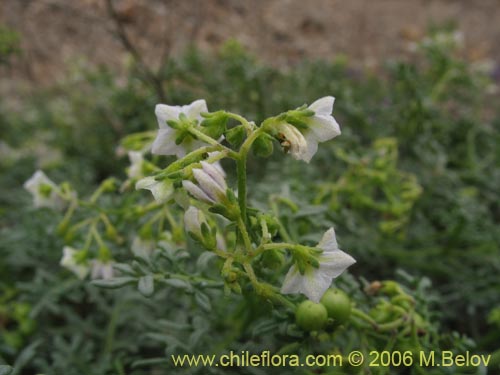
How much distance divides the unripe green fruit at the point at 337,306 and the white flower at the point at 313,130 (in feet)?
0.88

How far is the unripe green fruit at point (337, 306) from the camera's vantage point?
0.93 m

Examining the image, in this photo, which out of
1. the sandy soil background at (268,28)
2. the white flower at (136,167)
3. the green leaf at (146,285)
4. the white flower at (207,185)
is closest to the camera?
the white flower at (207,185)

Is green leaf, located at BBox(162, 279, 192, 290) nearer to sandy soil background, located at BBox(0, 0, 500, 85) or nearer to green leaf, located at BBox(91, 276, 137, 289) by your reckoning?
green leaf, located at BBox(91, 276, 137, 289)

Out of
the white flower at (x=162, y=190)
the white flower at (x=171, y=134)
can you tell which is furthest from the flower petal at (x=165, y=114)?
the white flower at (x=162, y=190)

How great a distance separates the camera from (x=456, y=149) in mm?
2213

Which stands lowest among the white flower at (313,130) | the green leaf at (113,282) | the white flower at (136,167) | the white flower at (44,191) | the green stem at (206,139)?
the white flower at (44,191)

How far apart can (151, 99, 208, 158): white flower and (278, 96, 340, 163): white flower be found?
0.53ft

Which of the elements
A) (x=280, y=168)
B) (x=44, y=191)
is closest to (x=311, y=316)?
(x=44, y=191)

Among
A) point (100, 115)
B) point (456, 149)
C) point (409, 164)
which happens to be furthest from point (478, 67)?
point (100, 115)

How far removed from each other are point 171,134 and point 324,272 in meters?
0.33

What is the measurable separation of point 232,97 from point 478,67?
1.08 meters

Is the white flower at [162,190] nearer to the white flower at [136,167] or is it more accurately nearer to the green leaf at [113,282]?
the green leaf at [113,282]

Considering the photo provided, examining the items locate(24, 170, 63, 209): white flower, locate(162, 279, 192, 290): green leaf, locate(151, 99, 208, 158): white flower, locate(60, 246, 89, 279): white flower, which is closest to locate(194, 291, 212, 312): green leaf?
locate(162, 279, 192, 290): green leaf

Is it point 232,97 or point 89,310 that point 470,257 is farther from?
point 89,310
